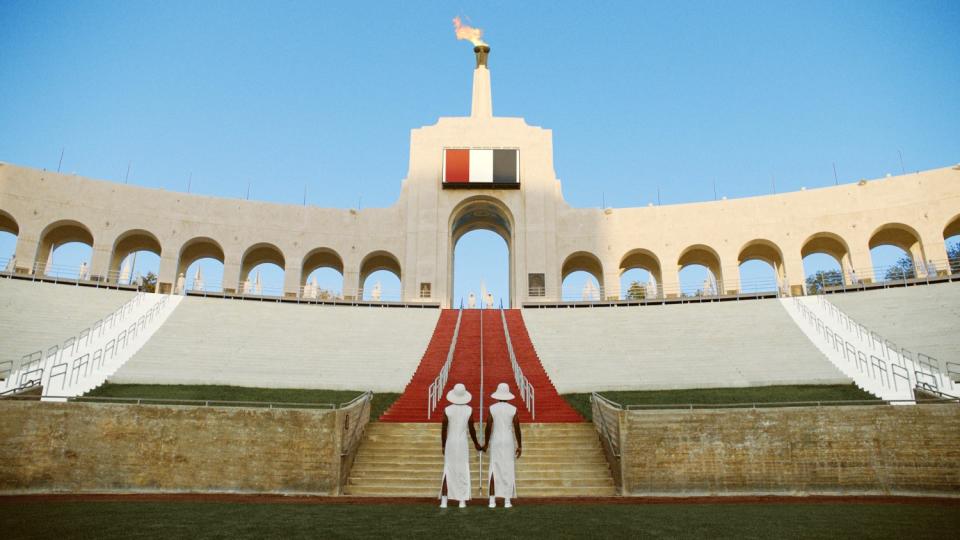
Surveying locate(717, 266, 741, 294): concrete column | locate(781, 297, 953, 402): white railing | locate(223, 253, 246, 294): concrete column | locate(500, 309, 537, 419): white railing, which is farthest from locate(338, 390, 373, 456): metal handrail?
locate(717, 266, 741, 294): concrete column

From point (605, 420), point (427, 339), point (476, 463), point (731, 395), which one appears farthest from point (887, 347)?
point (427, 339)

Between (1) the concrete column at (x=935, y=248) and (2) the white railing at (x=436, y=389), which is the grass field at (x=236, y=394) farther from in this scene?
(1) the concrete column at (x=935, y=248)

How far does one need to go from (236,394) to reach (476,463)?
7301 mm

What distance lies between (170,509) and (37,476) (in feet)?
13.1

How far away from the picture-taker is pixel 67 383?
591 inches

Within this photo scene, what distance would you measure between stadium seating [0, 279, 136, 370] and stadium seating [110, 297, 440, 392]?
106 inches

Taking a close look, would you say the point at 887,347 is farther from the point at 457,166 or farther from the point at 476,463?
the point at 457,166

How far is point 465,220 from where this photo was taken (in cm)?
3744

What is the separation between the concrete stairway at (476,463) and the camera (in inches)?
405

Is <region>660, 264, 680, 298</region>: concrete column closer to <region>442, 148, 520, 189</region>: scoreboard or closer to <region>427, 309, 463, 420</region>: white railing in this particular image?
<region>442, 148, 520, 189</region>: scoreboard

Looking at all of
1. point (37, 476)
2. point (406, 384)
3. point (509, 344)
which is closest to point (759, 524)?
point (37, 476)

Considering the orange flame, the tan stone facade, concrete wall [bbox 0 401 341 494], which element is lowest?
concrete wall [bbox 0 401 341 494]

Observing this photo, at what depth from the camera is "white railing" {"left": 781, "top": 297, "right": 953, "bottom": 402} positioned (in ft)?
46.7

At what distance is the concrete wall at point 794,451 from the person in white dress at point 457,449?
3217 millimetres
